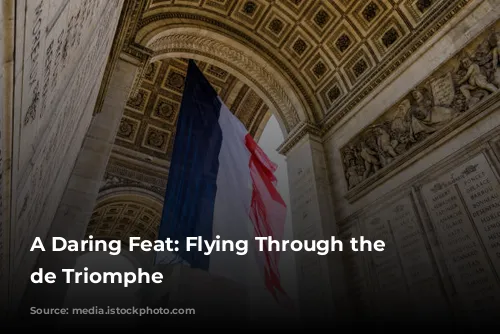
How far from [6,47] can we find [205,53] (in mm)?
8226

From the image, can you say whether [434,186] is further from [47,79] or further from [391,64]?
[47,79]

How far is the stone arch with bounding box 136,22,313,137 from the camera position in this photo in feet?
27.0

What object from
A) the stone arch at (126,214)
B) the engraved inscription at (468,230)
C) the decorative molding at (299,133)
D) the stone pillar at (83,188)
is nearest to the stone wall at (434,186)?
the engraved inscription at (468,230)

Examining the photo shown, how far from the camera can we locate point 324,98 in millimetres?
8883

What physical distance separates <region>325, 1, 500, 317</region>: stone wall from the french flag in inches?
84.8

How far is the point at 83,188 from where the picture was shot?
3760 mm

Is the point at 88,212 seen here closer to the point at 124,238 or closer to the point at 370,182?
the point at 370,182

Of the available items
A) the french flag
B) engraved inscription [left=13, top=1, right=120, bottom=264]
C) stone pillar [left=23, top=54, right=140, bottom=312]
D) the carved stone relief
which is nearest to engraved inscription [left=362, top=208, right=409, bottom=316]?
the carved stone relief

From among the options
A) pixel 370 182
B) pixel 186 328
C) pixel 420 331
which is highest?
pixel 370 182

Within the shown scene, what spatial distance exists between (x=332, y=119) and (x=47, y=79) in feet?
24.5

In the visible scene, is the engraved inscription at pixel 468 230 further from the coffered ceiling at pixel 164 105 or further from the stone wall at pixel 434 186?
the coffered ceiling at pixel 164 105

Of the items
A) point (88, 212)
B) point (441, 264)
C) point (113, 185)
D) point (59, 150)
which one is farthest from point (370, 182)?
point (113, 185)

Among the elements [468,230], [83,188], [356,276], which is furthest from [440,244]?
[83,188]

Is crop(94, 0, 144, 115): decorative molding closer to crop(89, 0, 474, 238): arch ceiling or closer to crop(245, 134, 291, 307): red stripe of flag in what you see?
crop(89, 0, 474, 238): arch ceiling
